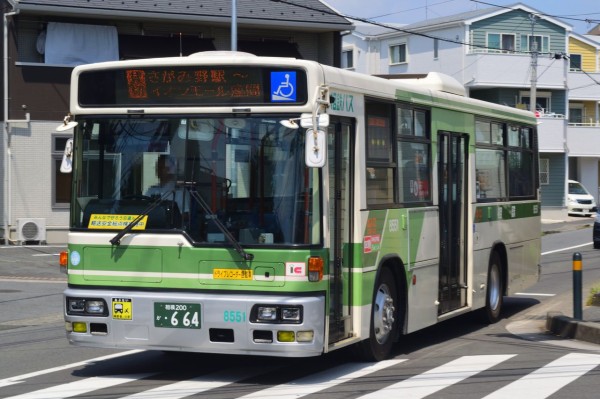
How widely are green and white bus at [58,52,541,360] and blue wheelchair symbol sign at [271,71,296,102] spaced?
0.01 m

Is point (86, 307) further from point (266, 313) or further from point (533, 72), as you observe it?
point (533, 72)

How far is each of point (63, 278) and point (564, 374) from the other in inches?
601

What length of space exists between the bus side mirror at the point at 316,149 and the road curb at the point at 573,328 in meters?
5.31

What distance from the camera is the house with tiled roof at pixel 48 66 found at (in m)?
32.2

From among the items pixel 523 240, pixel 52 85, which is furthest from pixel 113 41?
pixel 523 240

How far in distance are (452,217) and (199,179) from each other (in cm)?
478

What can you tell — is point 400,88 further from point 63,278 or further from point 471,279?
point 63,278

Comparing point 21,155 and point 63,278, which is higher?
point 21,155

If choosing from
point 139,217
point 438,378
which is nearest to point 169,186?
point 139,217

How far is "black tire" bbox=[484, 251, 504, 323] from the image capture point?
49.9ft

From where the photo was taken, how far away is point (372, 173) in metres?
11.2

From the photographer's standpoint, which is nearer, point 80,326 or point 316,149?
point 316,149

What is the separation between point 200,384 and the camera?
10234 millimetres

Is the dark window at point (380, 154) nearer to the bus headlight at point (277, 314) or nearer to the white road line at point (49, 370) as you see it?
the bus headlight at point (277, 314)
